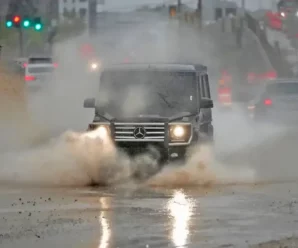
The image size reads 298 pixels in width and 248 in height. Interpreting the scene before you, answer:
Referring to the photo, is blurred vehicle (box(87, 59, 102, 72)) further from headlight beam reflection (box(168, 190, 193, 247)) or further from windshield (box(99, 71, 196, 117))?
headlight beam reflection (box(168, 190, 193, 247))

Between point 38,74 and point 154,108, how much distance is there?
108 feet

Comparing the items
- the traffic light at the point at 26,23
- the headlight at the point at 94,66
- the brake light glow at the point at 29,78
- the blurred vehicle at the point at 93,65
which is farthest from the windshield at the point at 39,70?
the headlight at the point at 94,66

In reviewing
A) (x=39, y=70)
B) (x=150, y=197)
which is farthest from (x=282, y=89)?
(x=39, y=70)

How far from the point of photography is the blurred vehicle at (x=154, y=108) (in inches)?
714

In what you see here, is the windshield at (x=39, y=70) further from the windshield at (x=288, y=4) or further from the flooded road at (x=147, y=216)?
the windshield at (x=288, y=4)

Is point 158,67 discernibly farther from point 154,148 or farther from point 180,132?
point 154,148

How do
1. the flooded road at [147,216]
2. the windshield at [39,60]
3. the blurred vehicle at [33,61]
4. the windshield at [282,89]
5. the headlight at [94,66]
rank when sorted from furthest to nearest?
the windshield at [39,60]
the blurred vehicle at [33,61]
the headlight at [94,66]
the windshield at [282,89]
the flooded road at [147,216]

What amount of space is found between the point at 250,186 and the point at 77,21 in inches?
2251

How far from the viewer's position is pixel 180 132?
1812cm

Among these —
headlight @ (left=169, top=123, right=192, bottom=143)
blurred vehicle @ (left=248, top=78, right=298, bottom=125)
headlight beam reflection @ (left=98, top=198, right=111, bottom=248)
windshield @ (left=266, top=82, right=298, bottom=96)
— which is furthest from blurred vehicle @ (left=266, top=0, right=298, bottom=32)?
headlight beam reflection @ (left=98, top=198, right=111, bottom=248)

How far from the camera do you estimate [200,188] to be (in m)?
16.9

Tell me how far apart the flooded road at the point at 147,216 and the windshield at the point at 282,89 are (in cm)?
1309

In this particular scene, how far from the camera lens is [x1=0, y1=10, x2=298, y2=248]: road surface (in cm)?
1167

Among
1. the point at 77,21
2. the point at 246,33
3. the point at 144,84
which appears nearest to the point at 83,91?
the point at 144,84
